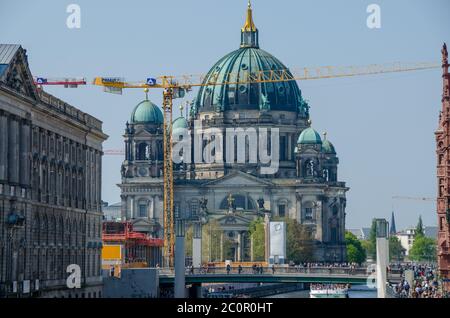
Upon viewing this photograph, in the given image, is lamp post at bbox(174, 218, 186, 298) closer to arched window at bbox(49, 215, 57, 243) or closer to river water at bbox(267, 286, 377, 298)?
arched window at bbox(49, 215, 57, 243)

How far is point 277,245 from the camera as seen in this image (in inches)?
6299

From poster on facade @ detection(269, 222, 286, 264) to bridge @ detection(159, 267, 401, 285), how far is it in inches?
837

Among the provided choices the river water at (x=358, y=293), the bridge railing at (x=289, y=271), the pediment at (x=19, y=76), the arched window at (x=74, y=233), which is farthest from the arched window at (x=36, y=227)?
the river water at (x=358, y=293)

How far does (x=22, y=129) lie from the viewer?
85.6 m

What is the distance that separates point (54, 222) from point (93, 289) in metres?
9.67

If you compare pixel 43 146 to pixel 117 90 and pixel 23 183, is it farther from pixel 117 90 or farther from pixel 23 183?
pixel 117 90

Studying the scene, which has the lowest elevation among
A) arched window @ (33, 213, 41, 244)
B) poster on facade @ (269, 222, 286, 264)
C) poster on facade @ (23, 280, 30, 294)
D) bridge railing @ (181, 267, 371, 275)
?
poster on facade @ (23, 280, 30, 294)

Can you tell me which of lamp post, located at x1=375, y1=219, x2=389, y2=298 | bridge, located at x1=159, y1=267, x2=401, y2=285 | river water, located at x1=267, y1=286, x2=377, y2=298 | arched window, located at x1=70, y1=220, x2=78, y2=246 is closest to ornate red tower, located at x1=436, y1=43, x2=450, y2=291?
bridge, located at x1=159, y1=267, x2=401, y2=285

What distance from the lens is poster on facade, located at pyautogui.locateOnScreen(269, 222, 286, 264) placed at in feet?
516

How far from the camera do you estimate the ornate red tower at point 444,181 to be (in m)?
118

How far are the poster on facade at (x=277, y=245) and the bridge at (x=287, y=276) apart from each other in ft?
69.8

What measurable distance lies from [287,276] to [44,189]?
41.7 m
